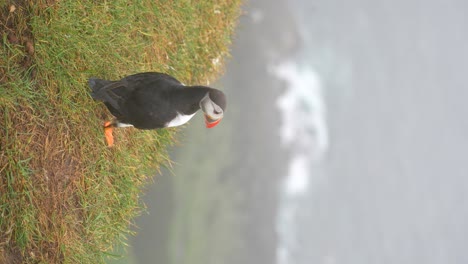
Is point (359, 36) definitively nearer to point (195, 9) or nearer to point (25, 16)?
point (195, 9)

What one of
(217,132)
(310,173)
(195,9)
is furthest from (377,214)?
(195,9)

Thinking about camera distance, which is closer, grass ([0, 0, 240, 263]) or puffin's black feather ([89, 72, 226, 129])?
grass ([0, 0, 240, 263])

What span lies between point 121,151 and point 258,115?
3184mm

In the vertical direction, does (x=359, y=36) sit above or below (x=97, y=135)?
above

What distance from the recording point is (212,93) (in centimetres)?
308

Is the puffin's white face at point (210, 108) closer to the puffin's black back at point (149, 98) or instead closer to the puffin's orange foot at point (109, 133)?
the puffin's black back at point (149, 98)

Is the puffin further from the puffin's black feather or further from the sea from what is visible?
the sea

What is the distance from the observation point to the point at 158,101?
3.17 meters

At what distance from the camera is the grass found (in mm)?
2918

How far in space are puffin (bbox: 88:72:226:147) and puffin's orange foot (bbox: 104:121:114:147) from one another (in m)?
0.29

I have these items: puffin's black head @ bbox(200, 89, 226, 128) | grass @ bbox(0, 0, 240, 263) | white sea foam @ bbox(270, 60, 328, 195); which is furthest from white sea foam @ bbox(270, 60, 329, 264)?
puffin's black head @ bbox(200, 89, 226, 128)

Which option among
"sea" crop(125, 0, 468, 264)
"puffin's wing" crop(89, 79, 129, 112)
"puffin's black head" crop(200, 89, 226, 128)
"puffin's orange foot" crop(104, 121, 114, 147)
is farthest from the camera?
"sea" crop(125, 0, 468, 264)

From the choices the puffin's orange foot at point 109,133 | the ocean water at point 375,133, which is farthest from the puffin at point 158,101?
the ocean water at point 375,133

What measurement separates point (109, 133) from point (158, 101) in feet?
2.40
